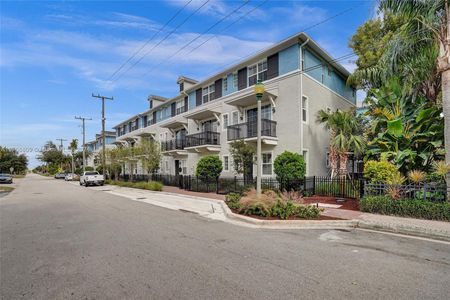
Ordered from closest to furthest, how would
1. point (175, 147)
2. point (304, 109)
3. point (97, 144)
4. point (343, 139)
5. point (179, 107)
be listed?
point (343, 139), point (304, 109), point (175, 147), point (179, 107), point (97, 144)

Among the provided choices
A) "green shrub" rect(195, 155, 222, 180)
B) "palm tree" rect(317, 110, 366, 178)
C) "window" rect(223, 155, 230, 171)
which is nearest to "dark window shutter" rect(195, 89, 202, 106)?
"window" rect(223, 155, 230, 171)

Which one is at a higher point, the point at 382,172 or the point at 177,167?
the point at 382,172

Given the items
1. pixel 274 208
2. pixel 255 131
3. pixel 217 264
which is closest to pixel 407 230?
pixel 274 208

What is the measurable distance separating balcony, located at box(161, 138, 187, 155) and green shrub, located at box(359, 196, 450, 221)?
19.3 m

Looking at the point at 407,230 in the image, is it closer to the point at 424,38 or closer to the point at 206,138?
the point at 424,38

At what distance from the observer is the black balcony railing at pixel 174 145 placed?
26.2 meters

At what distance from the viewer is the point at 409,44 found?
32.1 feet

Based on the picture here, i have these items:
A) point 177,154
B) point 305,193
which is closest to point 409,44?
point 305,193

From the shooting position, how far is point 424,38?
31.0 ft

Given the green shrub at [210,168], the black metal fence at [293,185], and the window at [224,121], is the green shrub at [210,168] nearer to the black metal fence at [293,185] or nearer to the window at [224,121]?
the black metal fence at [293,185]

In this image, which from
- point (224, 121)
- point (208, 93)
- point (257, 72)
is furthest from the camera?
point (208, 93)

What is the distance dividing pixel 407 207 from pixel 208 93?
1914 cm

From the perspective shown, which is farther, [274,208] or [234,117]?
[234,117]

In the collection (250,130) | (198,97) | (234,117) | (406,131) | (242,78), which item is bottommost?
(406,131)
